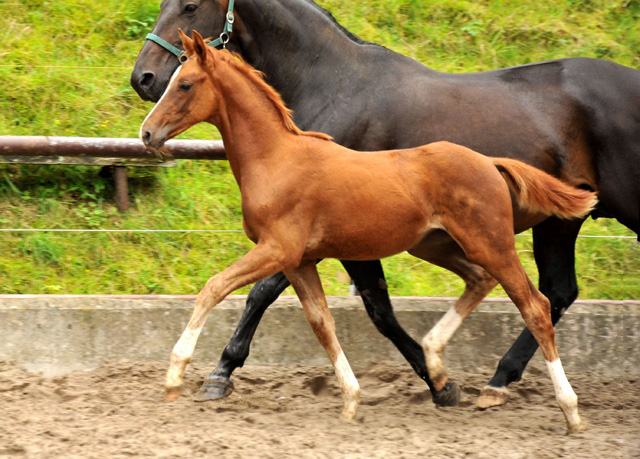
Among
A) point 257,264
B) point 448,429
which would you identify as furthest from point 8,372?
point 448,429

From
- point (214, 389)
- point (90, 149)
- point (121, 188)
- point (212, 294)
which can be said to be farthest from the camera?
point (121, 188)

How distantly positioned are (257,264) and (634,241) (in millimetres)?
3584

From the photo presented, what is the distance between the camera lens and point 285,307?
4.67m

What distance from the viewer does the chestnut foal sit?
139 inches

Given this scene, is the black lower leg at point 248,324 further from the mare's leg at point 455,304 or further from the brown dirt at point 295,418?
the mare's leg at point 455,304

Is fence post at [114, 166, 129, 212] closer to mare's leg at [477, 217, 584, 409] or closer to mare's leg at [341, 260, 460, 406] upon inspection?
mare's leg at [341, 260, 460, 406]

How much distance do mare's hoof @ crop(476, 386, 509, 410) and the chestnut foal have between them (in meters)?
0.51

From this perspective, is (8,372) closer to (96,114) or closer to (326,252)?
(326,252)

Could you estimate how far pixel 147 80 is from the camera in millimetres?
4141

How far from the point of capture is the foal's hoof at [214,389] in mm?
4113

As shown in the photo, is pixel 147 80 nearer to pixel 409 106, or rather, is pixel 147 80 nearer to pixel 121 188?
pixel 409 106

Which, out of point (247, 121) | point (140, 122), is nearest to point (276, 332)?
point (247, 121)

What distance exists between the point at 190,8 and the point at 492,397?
2.55m

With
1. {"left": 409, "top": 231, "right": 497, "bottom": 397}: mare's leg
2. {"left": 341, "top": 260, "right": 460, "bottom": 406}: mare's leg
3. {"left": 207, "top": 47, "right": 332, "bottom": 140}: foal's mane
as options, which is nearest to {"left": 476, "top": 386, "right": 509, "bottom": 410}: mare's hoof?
{"left": 409, "top": 231, "right": 497, "bottom": 397}: mare's leg
